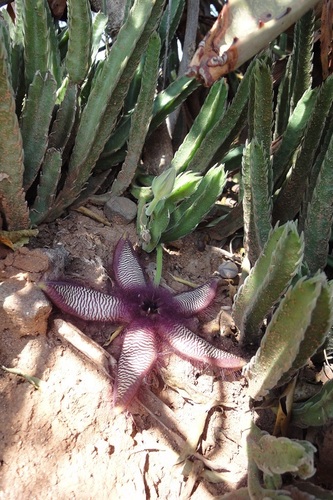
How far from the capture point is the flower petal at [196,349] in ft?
4.04

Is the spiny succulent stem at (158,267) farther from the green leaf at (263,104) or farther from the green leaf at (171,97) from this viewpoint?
the green leaf at (171,97)

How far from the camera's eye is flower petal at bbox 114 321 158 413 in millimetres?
1098

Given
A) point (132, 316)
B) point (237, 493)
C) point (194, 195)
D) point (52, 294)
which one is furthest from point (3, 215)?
point (237, 493)

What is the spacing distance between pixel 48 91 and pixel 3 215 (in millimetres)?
364

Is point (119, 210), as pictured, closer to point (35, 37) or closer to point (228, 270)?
point (228, 270)

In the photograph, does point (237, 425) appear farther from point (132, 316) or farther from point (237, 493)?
point (132, 316)

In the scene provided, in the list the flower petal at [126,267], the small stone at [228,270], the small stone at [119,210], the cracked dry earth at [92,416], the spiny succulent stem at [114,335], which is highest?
the small stone at [228,270]

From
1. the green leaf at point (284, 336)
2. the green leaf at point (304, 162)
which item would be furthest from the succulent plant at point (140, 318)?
the green leaf at point (304, 162)

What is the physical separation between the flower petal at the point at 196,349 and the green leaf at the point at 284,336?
9 centimetres

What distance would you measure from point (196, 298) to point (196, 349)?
0.62 feet

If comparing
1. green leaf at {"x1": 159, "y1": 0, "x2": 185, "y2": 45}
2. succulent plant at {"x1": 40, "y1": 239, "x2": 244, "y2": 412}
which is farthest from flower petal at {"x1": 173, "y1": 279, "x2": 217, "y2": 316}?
green leaf at {"x1": 159, "y1": 0, "x2": 185, "y2": 45}

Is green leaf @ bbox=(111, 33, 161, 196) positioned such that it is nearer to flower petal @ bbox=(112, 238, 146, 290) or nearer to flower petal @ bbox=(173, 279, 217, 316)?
flower petal @ bbox=(112, 238, 146, 290)

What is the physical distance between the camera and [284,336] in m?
1.00

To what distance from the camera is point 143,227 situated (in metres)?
1.48
